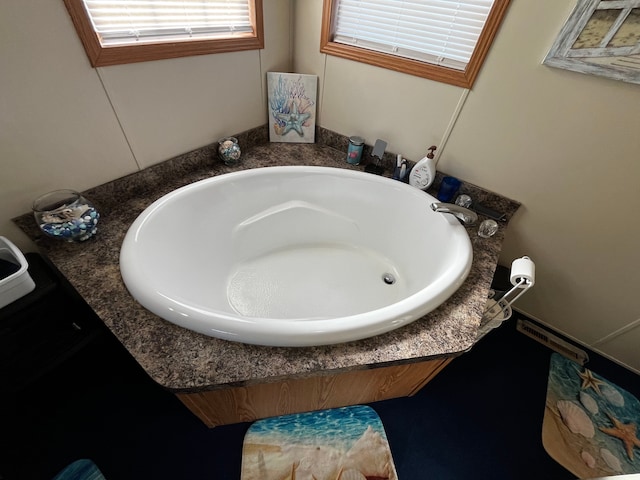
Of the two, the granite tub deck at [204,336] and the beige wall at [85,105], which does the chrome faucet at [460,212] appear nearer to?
the granite tub deck at [204,336]

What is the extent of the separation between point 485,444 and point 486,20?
1608 mm

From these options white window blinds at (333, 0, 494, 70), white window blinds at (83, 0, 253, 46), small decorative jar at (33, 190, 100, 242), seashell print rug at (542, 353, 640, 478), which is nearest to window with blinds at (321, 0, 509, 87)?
white window blinds at (333, 0, 494, 70)

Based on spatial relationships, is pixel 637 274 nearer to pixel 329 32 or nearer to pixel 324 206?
pixel 324 206

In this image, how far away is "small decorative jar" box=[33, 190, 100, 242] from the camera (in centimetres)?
90

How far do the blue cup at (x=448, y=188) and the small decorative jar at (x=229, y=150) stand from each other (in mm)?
1018

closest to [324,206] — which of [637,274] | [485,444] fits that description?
[485,444]

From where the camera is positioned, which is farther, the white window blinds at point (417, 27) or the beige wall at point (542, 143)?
the white window blinds at point (417, 27)

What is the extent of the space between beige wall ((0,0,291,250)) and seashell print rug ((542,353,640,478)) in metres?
2.01

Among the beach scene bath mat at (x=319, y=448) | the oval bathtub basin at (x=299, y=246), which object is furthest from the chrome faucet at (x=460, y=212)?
the beach scene bath mat at (x=319, y=448)

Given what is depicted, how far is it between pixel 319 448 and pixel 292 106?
1609 millimetres

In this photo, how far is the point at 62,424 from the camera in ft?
3.44

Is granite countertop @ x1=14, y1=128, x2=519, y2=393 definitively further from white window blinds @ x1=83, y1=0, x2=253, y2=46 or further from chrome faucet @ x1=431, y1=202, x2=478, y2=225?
white window blinds @ x1=83, y1=0, x2=253, y2=46

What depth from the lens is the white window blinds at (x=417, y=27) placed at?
3.45ft

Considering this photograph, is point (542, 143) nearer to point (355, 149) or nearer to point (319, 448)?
point (355, 149)
